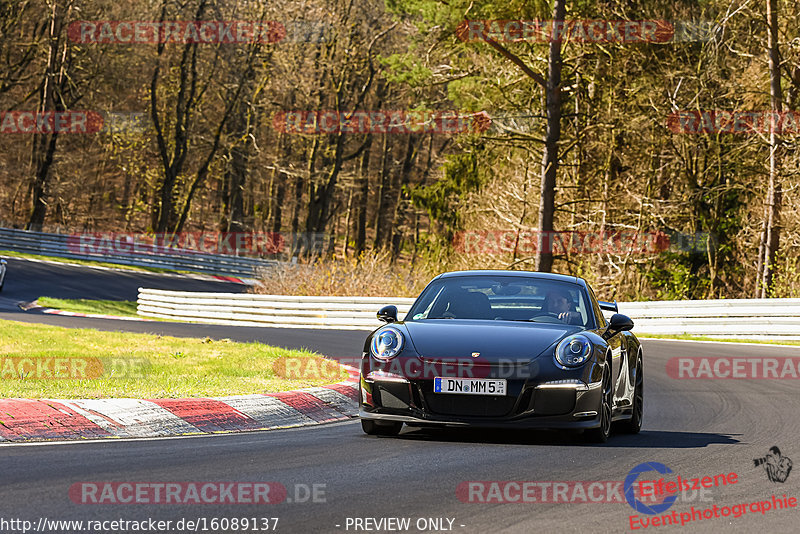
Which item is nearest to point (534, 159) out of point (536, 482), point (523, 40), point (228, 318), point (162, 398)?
point (523, 40)

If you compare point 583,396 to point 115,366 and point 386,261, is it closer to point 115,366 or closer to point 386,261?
point 115,366

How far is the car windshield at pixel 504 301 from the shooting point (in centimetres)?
948

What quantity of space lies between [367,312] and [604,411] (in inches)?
767

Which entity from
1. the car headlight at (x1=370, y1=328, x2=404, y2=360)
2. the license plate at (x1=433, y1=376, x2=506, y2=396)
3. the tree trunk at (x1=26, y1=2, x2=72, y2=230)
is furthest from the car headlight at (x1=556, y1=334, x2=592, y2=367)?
the tree trunk at (x1=26, y1=2, x2=72, y2=230)

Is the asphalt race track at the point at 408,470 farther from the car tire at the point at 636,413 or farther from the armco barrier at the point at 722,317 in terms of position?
the armco barrier at the point at 722,317

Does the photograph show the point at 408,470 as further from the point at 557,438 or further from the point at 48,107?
the point at 48,107

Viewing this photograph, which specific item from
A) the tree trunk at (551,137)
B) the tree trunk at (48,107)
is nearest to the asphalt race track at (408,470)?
the tree trunk at (551,137)

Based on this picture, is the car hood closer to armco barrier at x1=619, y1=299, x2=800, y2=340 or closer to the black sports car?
the black sports car

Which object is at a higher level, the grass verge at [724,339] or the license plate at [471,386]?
the license plate at [471,386]

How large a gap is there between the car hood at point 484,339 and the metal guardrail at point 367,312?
1427 cm

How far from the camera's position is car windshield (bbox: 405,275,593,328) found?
9.48 m

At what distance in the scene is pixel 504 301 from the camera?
9781 millimetres

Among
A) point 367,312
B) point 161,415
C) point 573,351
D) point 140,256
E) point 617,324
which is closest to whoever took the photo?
point 573,351

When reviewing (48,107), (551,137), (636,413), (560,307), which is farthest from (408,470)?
(48,107)
